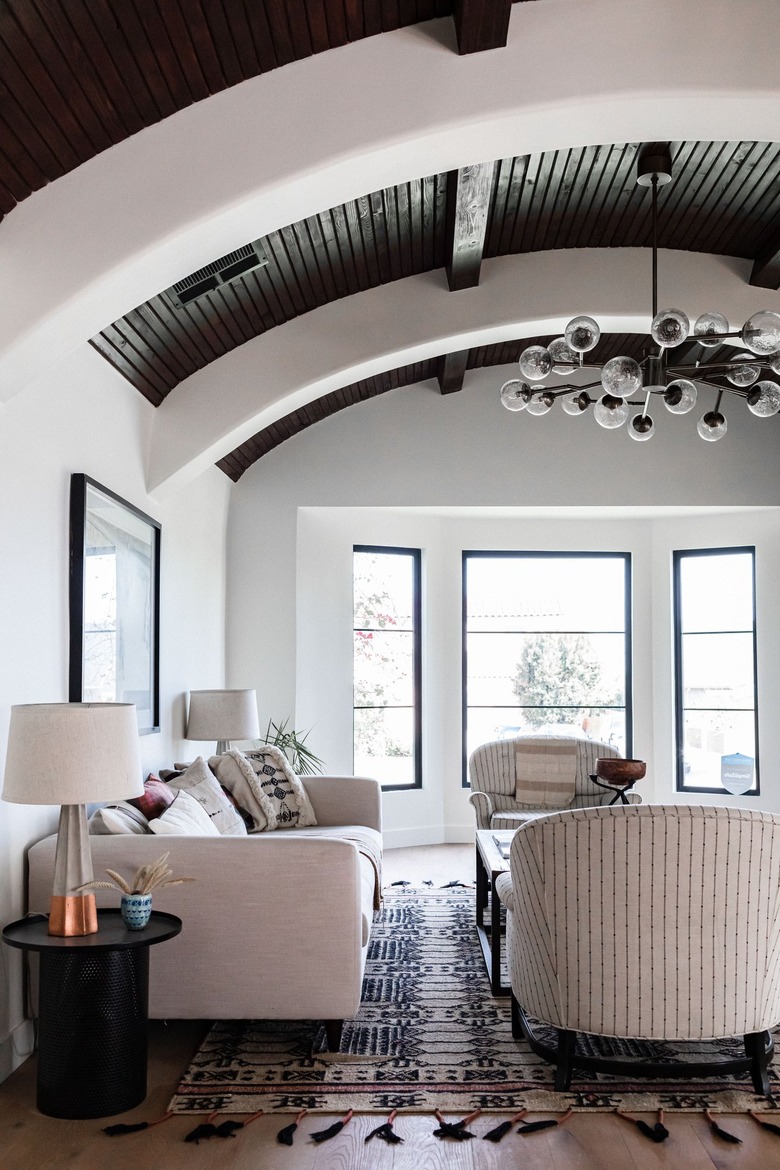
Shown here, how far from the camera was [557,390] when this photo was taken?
4.21 meters

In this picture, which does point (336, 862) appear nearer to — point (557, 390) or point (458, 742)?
point (557, 390)

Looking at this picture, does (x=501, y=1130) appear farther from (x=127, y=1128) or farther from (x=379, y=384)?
(x=379, y=384)

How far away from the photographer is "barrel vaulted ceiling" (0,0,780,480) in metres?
2.67

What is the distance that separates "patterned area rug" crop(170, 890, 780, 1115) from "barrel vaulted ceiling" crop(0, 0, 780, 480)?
99.7 inches

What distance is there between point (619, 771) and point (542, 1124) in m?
2.10

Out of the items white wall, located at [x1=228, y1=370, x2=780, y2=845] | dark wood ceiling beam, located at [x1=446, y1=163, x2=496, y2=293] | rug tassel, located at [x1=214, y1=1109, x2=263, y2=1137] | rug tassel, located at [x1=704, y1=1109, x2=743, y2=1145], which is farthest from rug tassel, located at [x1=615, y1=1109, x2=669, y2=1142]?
white wall, located at [x1=228, y1=370, x2=780, y2=845]

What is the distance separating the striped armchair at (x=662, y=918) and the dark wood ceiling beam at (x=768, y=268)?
3.05 m

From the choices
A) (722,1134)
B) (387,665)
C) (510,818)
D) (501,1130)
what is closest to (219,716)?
(510,818)

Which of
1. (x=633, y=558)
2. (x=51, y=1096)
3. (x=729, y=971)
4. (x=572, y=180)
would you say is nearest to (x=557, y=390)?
(x=572, y=180)

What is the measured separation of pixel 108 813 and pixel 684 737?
5.28 m

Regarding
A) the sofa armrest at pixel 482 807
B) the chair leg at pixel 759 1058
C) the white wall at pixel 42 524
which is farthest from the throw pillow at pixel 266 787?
the chair leg at pixel 759 1058

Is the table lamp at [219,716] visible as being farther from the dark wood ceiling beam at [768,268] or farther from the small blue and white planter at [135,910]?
the dark wood ceiling beam at [768,268]

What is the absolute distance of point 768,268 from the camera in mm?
4953

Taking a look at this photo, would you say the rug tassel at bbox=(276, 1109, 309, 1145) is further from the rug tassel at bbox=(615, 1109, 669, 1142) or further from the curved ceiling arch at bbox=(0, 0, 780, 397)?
the curved ceiling arch at bbox=(0, 0, 780, 397)
